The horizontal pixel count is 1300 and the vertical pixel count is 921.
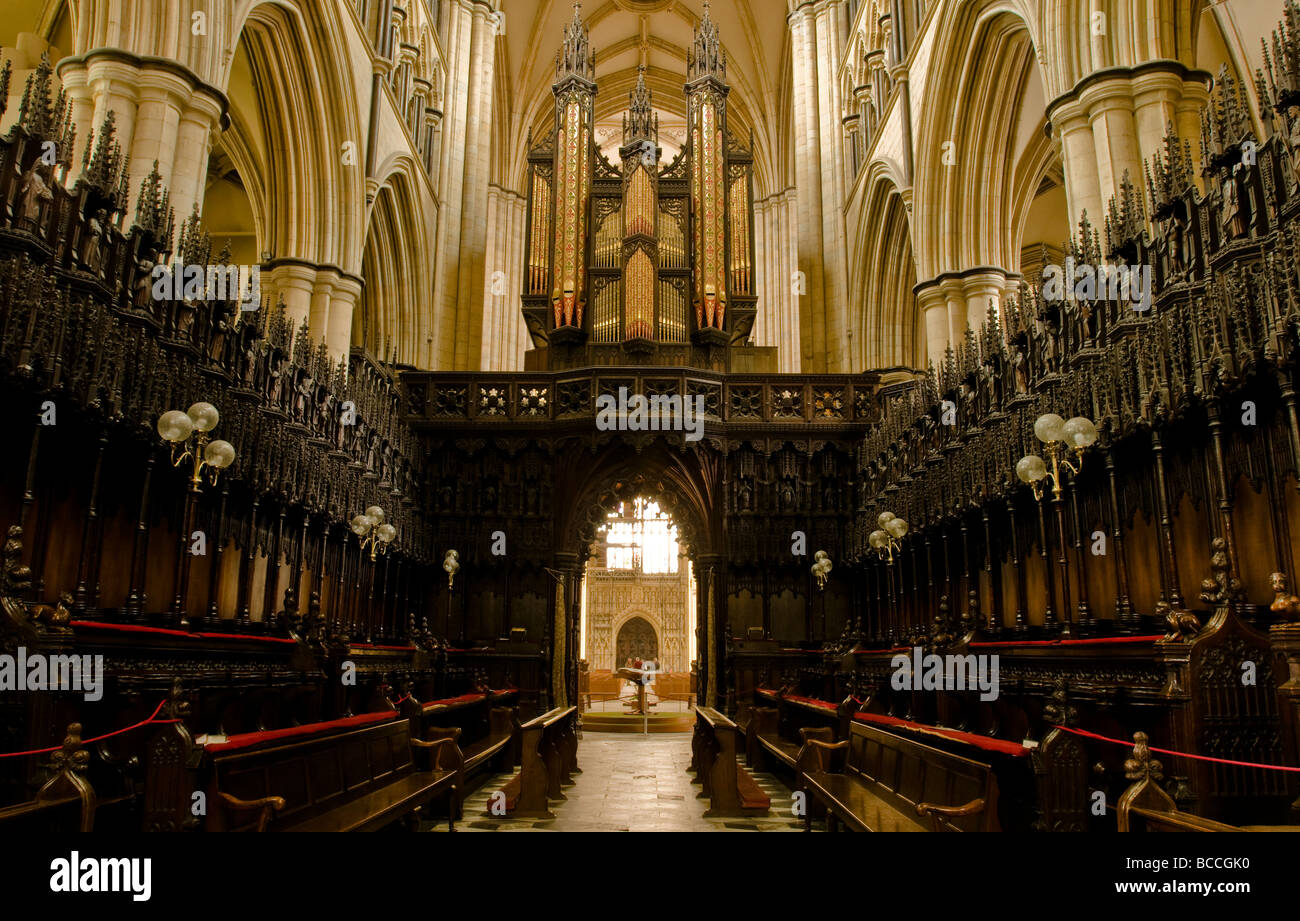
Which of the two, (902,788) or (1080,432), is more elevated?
(1080,432)

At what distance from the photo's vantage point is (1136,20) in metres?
9.51

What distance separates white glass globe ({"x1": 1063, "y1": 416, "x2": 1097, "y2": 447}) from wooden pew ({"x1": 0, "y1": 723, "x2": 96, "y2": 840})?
658 centimetres

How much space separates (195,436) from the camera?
7.74 meters

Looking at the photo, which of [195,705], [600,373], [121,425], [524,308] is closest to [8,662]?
[195,705]

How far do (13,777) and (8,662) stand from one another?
1.85 feet

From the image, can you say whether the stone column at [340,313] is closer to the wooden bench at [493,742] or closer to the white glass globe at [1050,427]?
the wooden bench at [493,742]

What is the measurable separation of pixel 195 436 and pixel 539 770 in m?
3.96

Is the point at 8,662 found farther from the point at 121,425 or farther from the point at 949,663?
the point at 949,663

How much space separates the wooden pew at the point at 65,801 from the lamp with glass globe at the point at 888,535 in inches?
388

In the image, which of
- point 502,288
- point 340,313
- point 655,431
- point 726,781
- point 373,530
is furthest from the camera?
point 502,288

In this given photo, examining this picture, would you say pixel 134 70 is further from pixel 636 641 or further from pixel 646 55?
Result: pixel 636 641

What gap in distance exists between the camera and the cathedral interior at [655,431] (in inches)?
189

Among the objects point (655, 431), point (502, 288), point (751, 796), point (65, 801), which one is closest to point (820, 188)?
point (655, 431)

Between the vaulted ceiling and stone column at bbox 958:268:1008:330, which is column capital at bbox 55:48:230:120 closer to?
stone column at bbox 958:268:1008:330
